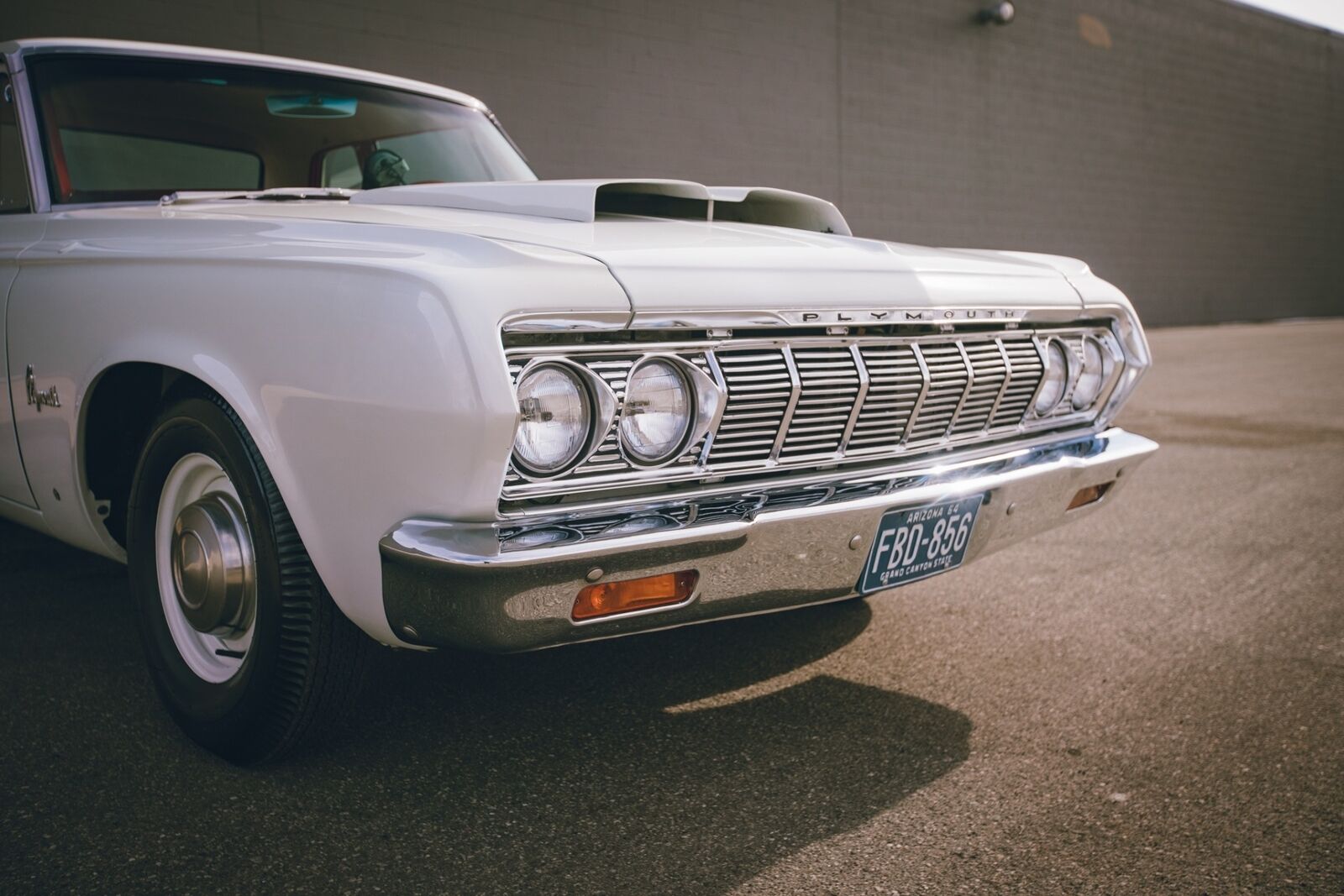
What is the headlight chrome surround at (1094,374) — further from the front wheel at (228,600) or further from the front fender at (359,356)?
the front wheel at (228,600)

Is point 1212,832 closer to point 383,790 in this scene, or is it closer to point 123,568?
point 383,790

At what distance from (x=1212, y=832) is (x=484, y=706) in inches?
58.6

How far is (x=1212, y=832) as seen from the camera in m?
2.04

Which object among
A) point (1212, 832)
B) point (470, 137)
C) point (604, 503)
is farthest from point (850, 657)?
point (470, 137)

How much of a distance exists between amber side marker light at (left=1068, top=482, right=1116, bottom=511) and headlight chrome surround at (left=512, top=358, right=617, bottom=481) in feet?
4.46

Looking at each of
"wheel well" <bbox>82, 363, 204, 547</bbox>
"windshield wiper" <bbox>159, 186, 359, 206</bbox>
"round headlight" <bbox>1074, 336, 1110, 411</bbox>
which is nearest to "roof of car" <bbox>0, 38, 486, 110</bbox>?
"windshield wiper" <bbox>159, 186, 359, 206</bbox>

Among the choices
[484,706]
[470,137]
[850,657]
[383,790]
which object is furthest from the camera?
[470,137]

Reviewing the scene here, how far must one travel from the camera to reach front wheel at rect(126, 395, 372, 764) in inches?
81.2

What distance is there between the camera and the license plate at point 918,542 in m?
2.24

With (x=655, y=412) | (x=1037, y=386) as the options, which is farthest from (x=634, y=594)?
(x=1037, y=386)

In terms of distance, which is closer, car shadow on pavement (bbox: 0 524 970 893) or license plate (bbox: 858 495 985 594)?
car shadow on pavement (bbox: 0 524 970 893)

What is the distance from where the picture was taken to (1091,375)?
2.88 m

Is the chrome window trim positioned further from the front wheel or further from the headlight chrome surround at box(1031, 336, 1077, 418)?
the headlight chrome surround at box(1031, 336, 1077, 418)

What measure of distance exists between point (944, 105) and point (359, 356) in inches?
585
